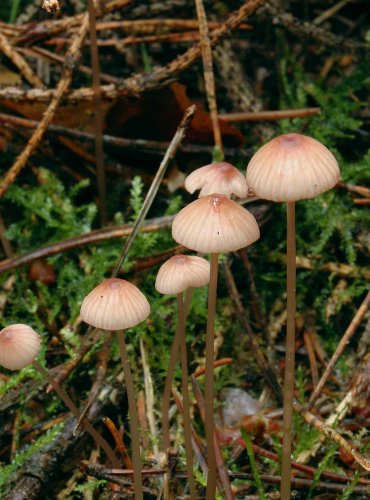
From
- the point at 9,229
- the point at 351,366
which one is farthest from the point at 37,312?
the point at 351,366

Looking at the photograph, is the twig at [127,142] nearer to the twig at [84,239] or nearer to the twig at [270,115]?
the twig at [270,115]

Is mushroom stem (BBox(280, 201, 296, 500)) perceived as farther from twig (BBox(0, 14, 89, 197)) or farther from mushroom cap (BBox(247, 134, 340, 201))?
twig (BBox(0, 14, 89, 197))

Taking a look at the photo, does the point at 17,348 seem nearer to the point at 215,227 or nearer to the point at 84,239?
the point at 215,227

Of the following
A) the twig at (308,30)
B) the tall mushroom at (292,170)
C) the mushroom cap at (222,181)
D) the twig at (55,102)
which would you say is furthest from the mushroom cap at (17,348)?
the twig at (308,30)

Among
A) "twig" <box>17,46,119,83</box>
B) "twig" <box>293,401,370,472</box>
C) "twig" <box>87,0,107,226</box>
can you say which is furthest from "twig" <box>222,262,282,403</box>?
"twig" <box>17,46,119,83</box>

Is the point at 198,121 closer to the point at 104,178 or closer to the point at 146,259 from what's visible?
the point at 104,178

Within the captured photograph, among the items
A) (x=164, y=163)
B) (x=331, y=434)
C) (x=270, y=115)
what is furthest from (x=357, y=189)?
(x=331, y=434)
